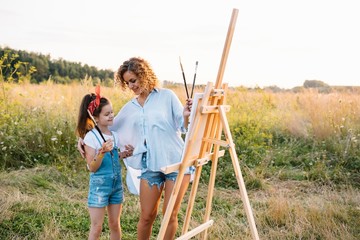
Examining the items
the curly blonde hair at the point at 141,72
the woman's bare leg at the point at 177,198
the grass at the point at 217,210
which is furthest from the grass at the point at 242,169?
the curly blonde hair at the point at 141,72

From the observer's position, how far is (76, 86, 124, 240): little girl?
2891mm

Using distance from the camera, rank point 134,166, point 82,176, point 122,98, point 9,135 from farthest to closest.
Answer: point 122,98 → point 9,135 → point 82,176 → point 134,166

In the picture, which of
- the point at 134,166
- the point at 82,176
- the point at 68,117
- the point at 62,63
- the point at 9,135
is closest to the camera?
the point at 134,166

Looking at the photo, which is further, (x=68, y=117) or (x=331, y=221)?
(x=68, y=117)

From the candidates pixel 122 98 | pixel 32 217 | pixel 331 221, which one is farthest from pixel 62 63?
pixel 331 221

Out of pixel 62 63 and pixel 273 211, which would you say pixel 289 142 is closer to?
pixel 273 211

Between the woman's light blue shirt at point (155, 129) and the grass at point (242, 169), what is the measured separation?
1.18m

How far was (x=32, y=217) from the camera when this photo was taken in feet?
13.7

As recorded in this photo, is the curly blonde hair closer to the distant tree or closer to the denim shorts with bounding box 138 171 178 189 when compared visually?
the denim shorts with bounding box 138 171 178 189

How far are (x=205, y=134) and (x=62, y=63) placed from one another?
11.9 meters

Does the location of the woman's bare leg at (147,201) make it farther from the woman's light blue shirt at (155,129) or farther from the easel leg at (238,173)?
the easel leg at (238,173)

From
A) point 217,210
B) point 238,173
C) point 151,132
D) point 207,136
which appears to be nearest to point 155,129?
point 151,132

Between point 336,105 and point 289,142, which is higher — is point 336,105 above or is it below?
above

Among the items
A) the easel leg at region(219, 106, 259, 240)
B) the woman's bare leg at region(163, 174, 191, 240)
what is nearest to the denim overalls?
the woman's bare leg at region(163, 174, 191, 240)
